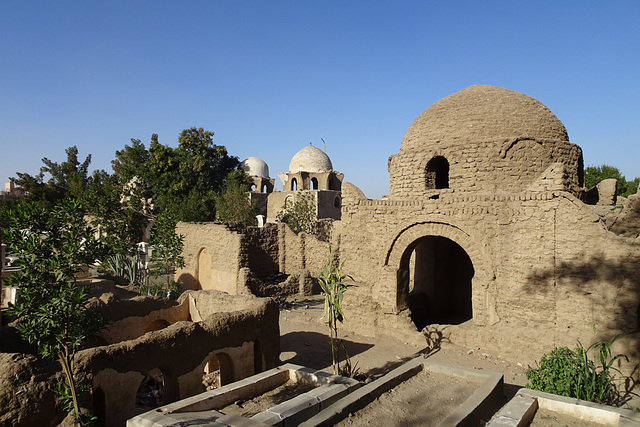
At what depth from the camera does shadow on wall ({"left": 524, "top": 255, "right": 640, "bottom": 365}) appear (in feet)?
26.6

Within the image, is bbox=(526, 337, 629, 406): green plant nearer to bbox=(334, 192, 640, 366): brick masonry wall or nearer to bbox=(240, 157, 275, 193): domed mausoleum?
bbox=(334, 192, 640, 366): brick masonry wall

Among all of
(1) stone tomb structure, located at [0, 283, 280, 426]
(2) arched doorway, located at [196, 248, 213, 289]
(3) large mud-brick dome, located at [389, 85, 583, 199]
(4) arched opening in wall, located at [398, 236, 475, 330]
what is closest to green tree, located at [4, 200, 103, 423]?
(1) stone tomb structure, located at [0, 283, 280, 426]

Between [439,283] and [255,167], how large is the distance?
30.1 metres

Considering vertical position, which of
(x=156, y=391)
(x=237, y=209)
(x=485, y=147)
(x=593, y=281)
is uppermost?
(x=485, y=147)

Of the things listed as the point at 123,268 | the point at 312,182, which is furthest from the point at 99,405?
the point at 312,182

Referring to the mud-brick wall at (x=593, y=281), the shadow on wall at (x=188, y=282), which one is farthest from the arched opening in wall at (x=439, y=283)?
the shadow on wall at (x=188, y=282)

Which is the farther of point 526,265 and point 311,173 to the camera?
point 311,173

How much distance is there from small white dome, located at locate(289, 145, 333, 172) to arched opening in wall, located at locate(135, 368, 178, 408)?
28.1 m

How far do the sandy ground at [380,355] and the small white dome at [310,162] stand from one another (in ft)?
79.6

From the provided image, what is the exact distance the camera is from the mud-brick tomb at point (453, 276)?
6898mm

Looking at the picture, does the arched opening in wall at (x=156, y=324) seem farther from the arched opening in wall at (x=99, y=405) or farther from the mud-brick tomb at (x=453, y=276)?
the arched opening in wall at (x=99, y=405)

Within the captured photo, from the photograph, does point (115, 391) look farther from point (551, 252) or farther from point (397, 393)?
point (551, 252)

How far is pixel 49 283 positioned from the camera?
5062 mm

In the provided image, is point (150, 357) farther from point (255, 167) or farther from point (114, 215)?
point (255, 167)
